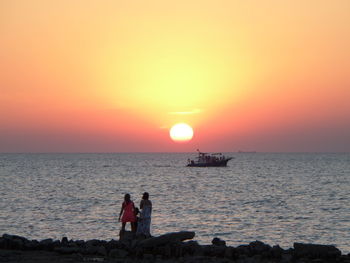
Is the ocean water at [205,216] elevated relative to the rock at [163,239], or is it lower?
lower

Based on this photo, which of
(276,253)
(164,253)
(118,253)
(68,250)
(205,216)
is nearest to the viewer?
(118,253)

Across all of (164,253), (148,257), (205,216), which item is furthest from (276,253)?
(205,216)

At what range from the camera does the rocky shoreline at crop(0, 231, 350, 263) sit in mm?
17422

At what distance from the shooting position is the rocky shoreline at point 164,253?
57.2ft

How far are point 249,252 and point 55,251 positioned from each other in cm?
614

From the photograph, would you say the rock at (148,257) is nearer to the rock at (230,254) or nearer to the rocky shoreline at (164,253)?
the rocky shoreline at (164,253)

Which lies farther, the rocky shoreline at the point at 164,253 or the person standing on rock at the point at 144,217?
the person standing on rock at the point at 144,217

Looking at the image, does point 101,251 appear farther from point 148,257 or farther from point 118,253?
point 148,257

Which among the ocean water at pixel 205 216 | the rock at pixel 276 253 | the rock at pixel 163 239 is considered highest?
the rock at pixel 163 239

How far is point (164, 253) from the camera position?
1822cm

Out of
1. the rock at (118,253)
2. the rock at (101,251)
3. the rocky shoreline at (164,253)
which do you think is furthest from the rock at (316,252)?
the rock at (101,251)

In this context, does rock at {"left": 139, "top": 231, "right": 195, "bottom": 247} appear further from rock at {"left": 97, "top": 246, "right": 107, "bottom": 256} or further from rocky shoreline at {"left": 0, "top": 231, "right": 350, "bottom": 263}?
rock at {"left": 97, "top": 246, "right": 107, "bottom": 256}

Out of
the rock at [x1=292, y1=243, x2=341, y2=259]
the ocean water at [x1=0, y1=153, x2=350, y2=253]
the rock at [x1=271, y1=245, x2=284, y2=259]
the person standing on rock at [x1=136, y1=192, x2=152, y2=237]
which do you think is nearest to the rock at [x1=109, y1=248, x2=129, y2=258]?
the person standing on rock at [x1=136, y1=192, x2=152, y2=237]

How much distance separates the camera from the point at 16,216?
43625mm
